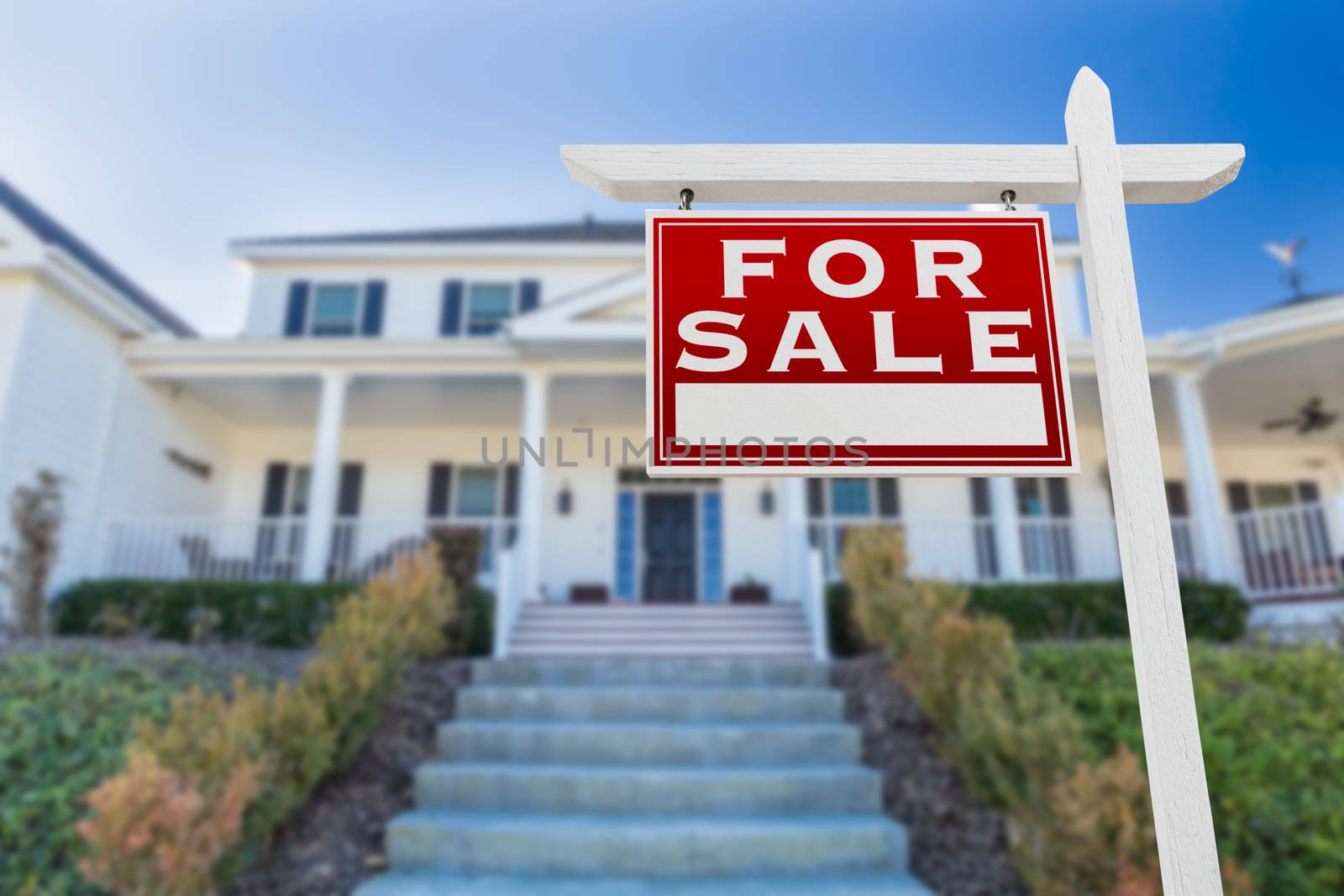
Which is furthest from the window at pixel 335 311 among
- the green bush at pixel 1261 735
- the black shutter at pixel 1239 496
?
the black shutter at pixel 1239 496

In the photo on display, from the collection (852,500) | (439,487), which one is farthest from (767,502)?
(439,487)

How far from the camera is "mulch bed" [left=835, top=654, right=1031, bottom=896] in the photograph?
15.3 feet

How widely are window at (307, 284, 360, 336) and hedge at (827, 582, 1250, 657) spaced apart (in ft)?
31.0

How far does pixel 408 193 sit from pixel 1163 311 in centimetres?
1664

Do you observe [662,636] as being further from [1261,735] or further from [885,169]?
[885,169]

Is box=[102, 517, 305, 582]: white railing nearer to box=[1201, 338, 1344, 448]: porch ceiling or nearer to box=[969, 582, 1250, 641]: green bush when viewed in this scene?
box=[969, 582, 1250, 641]: green bush

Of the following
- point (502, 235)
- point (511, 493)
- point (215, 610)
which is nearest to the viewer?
point (215, 610)

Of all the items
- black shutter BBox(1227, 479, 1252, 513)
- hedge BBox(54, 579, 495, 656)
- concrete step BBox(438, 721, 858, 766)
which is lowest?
concrete step BBox(438, 721, 858, 766)

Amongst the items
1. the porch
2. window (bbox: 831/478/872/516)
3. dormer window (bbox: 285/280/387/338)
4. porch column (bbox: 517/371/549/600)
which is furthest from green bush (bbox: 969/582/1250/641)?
dormer window (bbox: 285/280/387/338)

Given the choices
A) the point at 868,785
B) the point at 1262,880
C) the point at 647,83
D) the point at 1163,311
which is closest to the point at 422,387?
the point at 647,83

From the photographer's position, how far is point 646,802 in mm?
5332

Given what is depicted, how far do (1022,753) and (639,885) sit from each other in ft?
7.32

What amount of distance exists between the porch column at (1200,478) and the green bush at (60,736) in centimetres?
1084

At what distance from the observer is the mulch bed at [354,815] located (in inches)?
181
